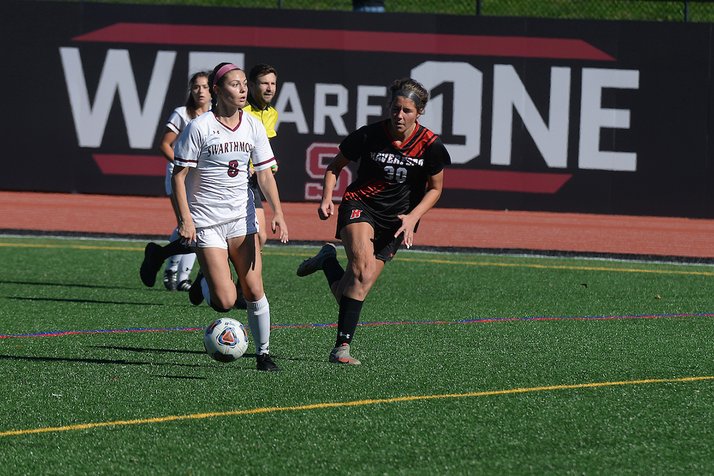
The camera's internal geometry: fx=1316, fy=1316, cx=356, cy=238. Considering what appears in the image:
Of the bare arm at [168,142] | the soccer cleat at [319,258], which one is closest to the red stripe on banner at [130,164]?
the bare arm at [168,142]

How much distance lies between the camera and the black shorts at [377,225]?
975 centimetres

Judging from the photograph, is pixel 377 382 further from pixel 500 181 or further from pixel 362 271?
pixel 500 181

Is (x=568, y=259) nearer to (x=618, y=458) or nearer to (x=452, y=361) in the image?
(x=452, y=361)

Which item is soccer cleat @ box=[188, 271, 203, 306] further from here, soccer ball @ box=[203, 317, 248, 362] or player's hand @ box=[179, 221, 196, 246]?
player's hand @ box=[179, 221, 196, 246]

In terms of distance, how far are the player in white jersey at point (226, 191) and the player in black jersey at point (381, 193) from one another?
24.0 inches

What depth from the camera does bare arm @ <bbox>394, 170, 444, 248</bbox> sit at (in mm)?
9609

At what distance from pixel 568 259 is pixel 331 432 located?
10274mm

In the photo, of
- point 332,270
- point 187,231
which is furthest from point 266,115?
point 187,231

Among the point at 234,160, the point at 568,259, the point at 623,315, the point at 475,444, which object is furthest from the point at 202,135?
the point at 568,259

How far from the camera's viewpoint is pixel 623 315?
12453mm

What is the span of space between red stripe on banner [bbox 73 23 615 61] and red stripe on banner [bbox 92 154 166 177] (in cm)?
206

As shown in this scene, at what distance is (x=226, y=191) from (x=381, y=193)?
1.25 metres

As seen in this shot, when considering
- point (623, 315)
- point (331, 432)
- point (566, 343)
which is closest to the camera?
point (331, 432)

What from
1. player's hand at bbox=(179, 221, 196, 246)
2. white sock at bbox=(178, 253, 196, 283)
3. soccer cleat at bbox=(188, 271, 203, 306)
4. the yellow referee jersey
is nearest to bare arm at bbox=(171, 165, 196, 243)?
player's hand at bbox=(179, 221, 196, 246)
